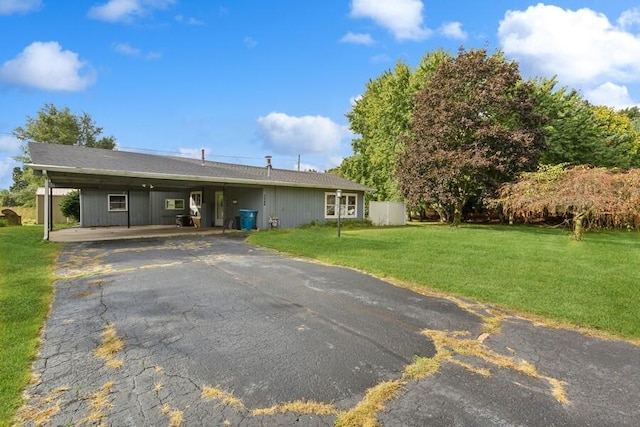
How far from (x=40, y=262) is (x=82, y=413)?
269 inches

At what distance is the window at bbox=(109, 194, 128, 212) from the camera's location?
18422 mm

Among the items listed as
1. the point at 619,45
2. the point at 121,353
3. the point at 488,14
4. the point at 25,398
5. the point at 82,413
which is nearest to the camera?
the point at 82,413

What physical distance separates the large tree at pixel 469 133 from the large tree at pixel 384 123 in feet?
10.3

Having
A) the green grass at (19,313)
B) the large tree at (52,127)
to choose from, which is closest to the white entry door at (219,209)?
the green grass at (19,313)

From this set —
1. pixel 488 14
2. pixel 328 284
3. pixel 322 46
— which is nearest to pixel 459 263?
A: pixel 328 284

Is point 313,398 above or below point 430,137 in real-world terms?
below

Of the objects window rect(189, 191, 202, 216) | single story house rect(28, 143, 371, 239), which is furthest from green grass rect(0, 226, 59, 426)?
window rect(189, 191, 202, 216)

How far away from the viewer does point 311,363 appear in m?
2.96

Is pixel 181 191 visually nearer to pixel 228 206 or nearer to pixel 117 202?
pixel 117 202

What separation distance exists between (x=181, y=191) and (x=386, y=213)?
1172 centimetres

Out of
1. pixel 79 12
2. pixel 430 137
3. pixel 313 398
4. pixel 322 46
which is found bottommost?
pixel 313 398

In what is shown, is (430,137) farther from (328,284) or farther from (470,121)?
(328,284)

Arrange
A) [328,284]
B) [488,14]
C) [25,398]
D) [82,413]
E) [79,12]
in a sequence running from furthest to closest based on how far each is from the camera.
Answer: [488,14], [79,12], [328,284], [25,398], [82,413]

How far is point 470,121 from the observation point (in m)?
16.8
